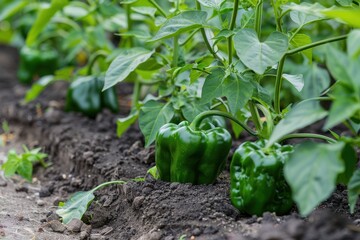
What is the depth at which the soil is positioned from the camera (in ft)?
7.52

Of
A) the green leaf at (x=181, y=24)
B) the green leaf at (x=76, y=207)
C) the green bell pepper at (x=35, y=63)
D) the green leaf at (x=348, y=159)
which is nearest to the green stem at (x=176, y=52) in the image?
the green leaf at (x=181, y=24)

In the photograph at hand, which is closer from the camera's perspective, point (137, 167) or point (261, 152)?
point (261, 152)

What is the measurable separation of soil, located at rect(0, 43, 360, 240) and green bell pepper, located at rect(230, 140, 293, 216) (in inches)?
2.2

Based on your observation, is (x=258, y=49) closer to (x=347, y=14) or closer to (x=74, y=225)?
(x=347, y=14)

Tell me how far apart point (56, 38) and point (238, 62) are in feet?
11.3

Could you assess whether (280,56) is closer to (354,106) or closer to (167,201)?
(354,106)

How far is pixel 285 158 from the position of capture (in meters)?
2.39

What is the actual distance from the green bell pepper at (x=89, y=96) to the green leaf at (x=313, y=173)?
2446 millimetres

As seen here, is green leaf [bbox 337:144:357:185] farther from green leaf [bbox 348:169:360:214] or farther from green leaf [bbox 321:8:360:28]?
green leaf [bbox 321:8:360:28]

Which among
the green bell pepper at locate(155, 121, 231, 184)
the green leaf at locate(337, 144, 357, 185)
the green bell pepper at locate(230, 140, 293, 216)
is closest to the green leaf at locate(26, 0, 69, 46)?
the green bell pepper at locate(155, 121, 231, 184)

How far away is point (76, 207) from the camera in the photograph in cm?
283

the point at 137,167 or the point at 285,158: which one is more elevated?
the point at 285,158

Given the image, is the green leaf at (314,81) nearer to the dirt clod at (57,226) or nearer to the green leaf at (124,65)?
the green leaf at (124,65)

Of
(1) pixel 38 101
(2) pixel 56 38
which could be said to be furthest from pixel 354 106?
(2) pixel 56 38
